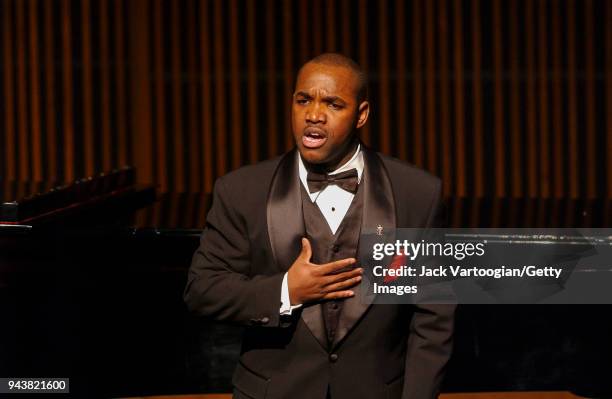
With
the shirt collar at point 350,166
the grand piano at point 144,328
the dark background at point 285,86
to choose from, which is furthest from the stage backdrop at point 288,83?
the shirt collar at point 350,166

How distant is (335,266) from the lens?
1728mm

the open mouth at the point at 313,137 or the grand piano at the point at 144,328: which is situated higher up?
the open mouth at the point at 313,137

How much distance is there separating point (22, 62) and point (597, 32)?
2708 mm

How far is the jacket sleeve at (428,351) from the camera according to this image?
69.5 inches

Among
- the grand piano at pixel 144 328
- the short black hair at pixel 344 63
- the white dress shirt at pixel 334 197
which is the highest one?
the short black hair at pixel 344 63

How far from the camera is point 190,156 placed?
212 inches

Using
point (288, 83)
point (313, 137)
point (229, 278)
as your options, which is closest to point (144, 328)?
point (229, 278)

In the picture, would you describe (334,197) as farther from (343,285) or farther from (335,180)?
(343,285)

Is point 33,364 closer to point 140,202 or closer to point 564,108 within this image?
point 140,202

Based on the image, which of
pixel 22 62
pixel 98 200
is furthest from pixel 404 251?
pixel 22 62

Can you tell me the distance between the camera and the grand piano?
9.18ft

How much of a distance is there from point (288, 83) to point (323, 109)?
358 cm

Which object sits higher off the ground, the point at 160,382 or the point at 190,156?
the point at 190,156

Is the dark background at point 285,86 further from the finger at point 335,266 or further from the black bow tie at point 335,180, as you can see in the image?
the finger at point 335,266
